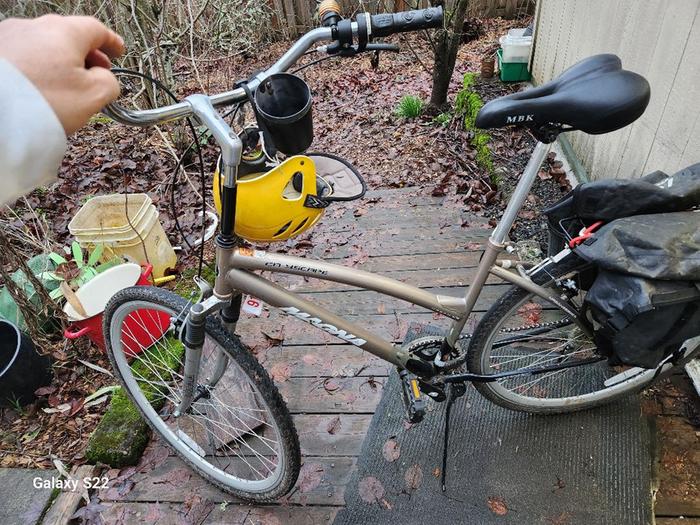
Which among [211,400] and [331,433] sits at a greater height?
[211,400]

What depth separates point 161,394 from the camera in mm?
2424

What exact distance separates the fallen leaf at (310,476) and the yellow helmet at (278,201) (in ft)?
4.09

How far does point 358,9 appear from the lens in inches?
338

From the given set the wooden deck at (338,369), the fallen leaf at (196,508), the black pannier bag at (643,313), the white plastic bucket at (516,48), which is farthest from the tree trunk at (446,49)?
the fallen leaf at (196,508)

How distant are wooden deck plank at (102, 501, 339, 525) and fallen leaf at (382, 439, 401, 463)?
32 centimetres

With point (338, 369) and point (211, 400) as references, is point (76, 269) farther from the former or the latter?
point (338, 369)

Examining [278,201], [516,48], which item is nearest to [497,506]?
[278,201]

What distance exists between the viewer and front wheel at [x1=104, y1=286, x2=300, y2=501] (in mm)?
1755

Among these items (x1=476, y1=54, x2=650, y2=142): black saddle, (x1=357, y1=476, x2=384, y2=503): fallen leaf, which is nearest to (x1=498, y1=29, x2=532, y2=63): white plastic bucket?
(x1=476, y1=54, x2=650, y2=142): black saddle

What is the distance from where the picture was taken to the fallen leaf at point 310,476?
2129mm

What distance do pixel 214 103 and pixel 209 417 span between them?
5.29 feet

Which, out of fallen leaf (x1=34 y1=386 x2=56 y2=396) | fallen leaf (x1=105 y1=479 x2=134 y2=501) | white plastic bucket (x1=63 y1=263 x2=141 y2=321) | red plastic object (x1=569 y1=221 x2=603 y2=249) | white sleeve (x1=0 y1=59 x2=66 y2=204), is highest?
white sleeve (x1=0 y1=59 x2=66 y2=204)

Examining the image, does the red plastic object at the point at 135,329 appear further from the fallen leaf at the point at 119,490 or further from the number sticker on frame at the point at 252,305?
the number sticker on frame at the point at 252,305

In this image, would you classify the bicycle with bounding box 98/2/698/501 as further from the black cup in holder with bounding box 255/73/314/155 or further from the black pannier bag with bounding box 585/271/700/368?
the black pannier bag with bounding box 585/271/700/368
